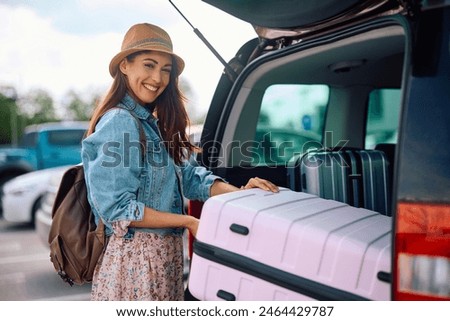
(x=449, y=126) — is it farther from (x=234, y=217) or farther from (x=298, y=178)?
(x=298, y=178)

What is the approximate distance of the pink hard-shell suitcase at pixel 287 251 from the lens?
55.6 inches

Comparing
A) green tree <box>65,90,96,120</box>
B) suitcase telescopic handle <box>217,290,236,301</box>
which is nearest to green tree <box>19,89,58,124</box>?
green tree <box>65,90,96,120</box>

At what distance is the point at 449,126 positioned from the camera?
1172 millimetres

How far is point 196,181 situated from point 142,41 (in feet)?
1.94

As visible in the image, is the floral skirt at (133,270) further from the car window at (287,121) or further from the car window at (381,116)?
the car window at (381,116)

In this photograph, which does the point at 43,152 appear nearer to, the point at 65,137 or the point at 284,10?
the point at 65,137

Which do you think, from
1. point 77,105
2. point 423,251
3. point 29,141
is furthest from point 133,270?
point 29,141

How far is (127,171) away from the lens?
165 cm

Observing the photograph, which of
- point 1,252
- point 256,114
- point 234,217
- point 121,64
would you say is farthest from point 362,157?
point 1,252

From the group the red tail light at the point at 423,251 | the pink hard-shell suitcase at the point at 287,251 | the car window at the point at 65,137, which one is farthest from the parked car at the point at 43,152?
the red tail light at the point at 423,251

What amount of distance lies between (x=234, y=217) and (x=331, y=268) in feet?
1.10

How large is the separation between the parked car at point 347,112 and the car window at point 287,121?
10mm

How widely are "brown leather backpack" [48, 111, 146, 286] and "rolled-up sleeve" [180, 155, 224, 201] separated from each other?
0.37 m

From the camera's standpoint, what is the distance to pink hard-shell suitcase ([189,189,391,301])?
1.41m
